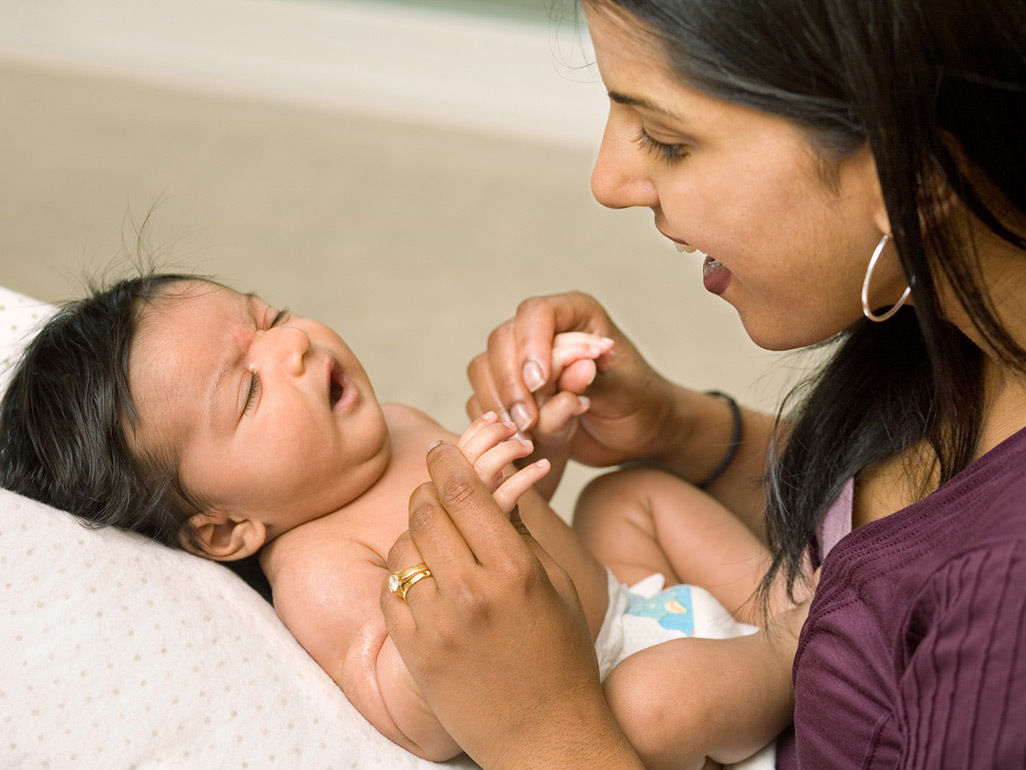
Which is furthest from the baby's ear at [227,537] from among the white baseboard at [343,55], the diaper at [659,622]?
the white baseboard at [343,55]

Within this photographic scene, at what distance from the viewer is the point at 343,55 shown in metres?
3.32

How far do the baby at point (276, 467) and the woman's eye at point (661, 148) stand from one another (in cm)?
29

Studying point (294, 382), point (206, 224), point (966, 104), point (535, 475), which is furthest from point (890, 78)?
point (206, 224)

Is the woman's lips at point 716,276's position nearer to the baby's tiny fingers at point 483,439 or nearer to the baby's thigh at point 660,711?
the baby's tiny fingers at point 483,439

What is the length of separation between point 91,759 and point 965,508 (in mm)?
676

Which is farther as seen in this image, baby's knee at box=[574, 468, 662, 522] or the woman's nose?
baby's knee at box=[574, 468, 662, 522]

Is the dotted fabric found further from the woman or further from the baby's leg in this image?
the baby's leg

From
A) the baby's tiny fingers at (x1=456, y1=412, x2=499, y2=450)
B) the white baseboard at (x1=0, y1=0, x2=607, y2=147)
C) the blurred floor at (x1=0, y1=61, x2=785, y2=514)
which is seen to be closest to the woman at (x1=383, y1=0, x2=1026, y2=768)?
the baby's tiny fingers at (x1=456, y1=412, x2=499, y2=450)

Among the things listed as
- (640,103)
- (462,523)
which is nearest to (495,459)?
(462,523)

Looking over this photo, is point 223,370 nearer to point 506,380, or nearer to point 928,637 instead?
point 506,380

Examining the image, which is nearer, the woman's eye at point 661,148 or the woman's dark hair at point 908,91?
the woman's dark hair at point 908,91

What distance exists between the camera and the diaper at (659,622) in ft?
3.63

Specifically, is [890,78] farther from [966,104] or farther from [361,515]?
[361,515]

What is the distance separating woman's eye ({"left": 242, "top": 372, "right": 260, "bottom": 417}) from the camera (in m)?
1.08
